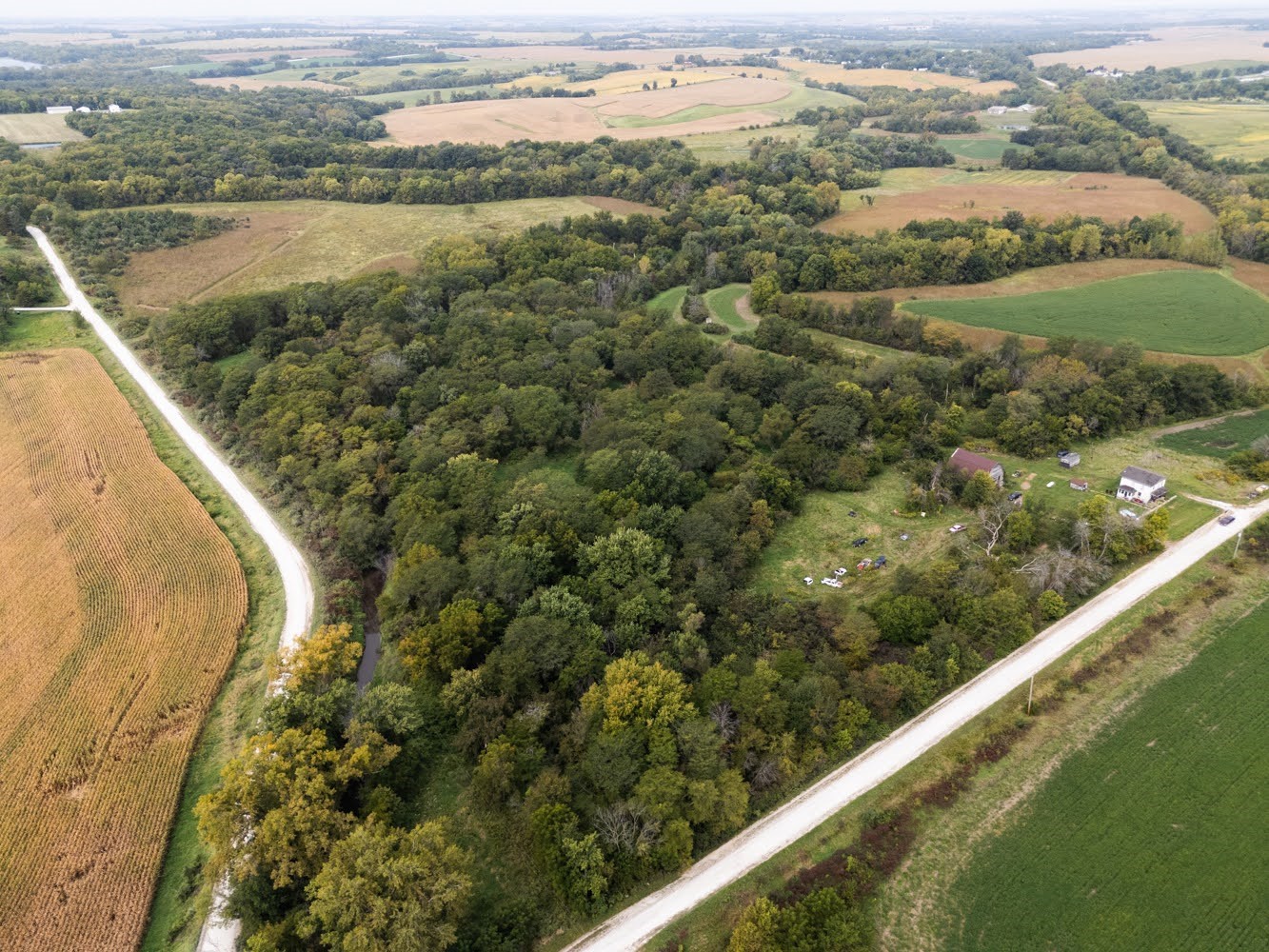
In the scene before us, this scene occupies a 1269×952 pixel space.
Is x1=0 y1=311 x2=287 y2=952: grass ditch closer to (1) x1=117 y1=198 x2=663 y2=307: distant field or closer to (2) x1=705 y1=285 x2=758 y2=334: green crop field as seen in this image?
(1) x1=117 y1=198 x2=663 y2=307: distant field

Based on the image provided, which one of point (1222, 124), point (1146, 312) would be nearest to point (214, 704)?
point (1146, 312)

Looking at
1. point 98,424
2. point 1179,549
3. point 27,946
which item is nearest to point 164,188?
point 98,424

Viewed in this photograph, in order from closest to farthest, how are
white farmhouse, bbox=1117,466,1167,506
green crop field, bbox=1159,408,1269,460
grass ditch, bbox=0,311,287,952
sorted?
grass ditch, bbox=0,311,287,952
white farmhouse, bbox=1117,466,1167,506
green crop field, bbox=1159,408,1269,460

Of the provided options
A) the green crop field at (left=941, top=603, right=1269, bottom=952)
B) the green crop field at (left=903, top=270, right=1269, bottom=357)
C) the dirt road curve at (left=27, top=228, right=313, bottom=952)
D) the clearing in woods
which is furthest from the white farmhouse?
the clearing in woods

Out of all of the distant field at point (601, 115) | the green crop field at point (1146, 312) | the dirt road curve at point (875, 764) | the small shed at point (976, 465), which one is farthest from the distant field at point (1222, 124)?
the dirt road curve at point (875, 764)

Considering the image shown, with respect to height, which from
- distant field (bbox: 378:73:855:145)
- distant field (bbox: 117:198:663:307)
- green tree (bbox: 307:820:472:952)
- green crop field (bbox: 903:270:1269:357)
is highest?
distant field (bbox: 378:73:855:145)

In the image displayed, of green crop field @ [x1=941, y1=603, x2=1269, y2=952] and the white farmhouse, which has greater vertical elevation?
the white farmhouse

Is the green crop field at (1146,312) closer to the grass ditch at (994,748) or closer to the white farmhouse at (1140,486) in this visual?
the white farmhouse at (1140,486)
